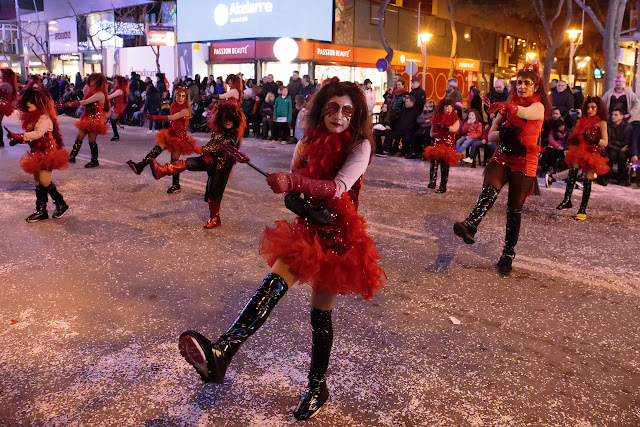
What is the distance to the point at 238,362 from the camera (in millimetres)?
3859

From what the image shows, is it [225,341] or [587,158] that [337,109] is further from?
[587,158]

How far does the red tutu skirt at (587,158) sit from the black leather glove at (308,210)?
6.48 metres

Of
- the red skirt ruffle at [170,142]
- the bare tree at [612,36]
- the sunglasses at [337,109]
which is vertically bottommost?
the red skirt ruffle at [170,142]

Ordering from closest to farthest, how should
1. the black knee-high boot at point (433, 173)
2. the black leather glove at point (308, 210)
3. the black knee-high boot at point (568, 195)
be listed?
the black leather glove at point (308, 210) → the black knee-high boot at point (568, 195) → the black knee-high boot at point (433, 173)

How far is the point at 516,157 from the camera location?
5.70 m

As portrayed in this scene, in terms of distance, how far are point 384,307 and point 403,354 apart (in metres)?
0.87

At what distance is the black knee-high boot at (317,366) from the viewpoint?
318cm

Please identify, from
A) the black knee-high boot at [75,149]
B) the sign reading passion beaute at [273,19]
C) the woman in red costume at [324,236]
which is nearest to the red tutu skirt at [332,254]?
the woman in red costume at [324,236]

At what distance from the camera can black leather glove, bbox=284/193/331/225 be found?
289 centimetres

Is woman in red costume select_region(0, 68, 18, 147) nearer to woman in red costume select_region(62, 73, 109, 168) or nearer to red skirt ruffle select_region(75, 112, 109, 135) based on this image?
woman in red costume select_region(62, 73, 109, 168)

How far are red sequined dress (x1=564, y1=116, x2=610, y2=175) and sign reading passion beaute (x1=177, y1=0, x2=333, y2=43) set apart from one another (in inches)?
917

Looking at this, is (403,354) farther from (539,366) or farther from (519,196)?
(519,196)

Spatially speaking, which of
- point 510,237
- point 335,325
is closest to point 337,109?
point 335,325

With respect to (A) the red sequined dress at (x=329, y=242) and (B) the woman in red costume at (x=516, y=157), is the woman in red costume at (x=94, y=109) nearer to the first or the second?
(B) the woman in red costume at (x=516, y=157)
